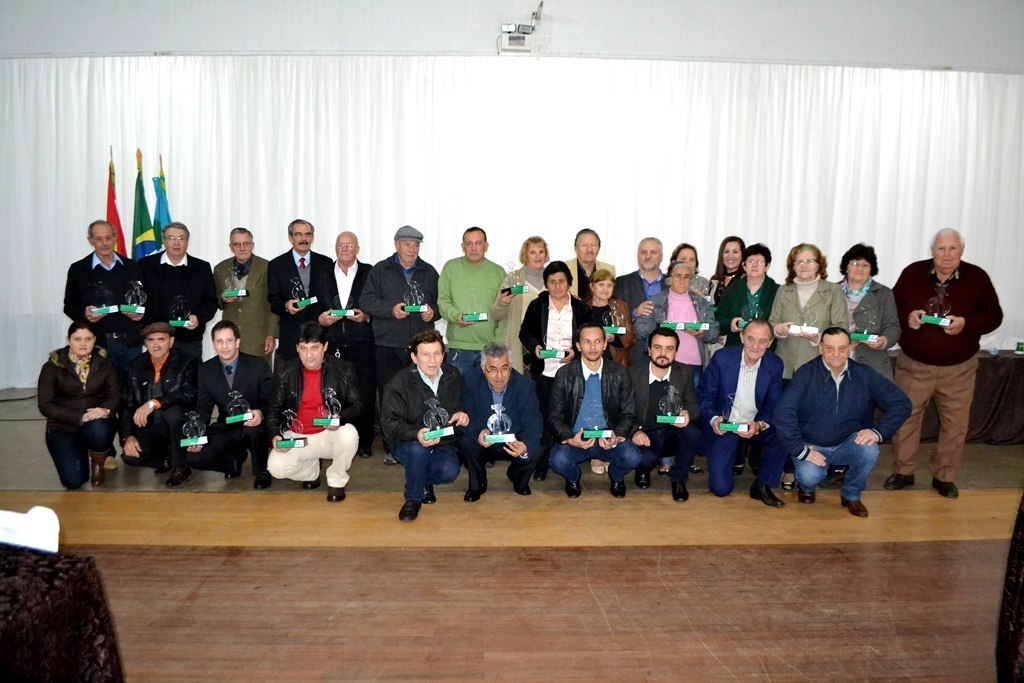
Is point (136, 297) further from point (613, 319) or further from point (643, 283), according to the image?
point (643, 283)

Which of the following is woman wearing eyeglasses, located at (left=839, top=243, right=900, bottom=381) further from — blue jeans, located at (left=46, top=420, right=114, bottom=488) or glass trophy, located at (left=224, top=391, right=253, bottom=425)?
blue jeans, located at (left=46, top=420, right=114, bottom=488)

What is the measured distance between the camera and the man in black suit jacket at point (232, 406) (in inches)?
178

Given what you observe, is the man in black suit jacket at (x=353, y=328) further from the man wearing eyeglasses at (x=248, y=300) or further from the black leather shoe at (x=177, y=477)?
the black leather shoe at (x=177, y=477)

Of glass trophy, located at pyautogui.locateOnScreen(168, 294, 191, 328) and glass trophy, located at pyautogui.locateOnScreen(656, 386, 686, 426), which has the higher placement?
glass trophy, located at pyautogui.locateOnScreen(168, 294, 191, 328)

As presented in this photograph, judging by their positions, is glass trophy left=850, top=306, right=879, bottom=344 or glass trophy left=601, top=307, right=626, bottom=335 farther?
glass trophy left=601, top=307, right=626, bottom=335

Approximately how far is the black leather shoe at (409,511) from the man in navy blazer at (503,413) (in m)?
0.38

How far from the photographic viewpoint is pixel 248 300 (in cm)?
530

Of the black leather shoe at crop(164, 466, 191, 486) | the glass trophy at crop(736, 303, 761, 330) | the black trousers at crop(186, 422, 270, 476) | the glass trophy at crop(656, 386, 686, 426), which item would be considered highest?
the glass trophy at crop(736, 303, 761, 330)

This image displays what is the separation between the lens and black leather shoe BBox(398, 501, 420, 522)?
395cm

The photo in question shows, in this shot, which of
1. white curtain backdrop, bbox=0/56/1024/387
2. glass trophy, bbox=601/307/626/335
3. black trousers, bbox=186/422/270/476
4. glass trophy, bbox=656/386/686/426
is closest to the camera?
glass trophy, bbox=656/386/686/426

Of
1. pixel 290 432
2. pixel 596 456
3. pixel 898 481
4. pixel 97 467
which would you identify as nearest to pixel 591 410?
pixel 596 456

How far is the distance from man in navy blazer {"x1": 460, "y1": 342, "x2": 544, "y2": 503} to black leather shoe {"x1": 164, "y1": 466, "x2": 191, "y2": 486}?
195 centimetres

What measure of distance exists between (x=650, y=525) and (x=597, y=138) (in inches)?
198

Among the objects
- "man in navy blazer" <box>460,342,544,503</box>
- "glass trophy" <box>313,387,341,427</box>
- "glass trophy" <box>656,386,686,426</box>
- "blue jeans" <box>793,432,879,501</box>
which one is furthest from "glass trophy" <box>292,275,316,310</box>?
"blue jeans" <box>793,432,879,501</box>
